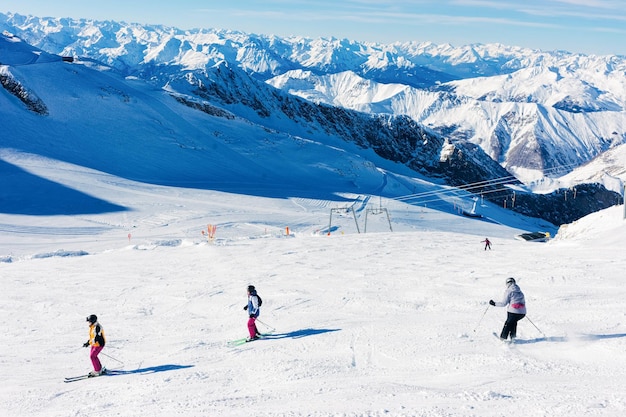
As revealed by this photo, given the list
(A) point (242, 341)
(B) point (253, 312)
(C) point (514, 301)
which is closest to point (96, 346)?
(A) point (242, 341)

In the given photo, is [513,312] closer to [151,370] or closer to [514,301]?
[514,301]

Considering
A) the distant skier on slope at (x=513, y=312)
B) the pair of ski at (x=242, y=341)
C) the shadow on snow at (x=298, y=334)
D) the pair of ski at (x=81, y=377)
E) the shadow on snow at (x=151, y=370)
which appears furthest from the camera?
the shadow on snow at (x=298, y=334)

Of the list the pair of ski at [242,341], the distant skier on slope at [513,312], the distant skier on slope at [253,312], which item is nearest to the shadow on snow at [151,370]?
the pair of ski at [242,341]

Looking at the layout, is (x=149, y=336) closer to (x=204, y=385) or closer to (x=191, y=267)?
(x=204, y=385)

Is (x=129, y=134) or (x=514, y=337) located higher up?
(x=129, y=134)

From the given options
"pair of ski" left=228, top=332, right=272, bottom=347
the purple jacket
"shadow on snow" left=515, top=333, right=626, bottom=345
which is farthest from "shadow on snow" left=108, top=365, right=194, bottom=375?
"shadow on snow" left=515, top=333, right=626, bottom=345

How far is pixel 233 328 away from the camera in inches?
579

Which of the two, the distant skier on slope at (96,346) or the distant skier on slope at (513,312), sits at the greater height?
the distant skier on slope at (513,312)

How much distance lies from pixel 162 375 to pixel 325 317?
17.3 ft

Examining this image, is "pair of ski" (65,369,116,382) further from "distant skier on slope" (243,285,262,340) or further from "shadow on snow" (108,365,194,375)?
"distant skier on slope" (243,285,262,340)

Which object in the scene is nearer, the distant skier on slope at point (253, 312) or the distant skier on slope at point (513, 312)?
the distant skier on slope at point (513, 312)

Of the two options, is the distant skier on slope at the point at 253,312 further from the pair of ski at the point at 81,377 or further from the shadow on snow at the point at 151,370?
the pair of ski at the point at 81,377

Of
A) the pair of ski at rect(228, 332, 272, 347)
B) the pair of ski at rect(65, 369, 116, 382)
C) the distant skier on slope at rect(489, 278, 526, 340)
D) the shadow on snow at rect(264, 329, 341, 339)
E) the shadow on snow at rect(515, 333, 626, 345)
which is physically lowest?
the pair of ski at rect(65, 369, 116, 382)

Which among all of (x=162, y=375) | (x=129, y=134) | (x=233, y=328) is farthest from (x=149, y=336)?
(x=129, y=134)
